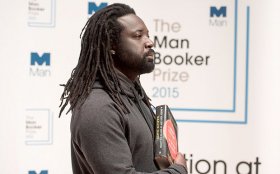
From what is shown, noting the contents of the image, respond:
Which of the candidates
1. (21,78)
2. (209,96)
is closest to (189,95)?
(209,96)

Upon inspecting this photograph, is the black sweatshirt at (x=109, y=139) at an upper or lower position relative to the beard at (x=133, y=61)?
lower

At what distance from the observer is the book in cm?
133

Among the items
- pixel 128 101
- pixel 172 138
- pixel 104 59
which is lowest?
pixel 172 138

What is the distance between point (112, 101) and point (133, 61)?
20 cm

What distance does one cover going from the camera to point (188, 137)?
8.12 feet

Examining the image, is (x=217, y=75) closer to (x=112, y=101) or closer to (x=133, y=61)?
(x=133, y=61)

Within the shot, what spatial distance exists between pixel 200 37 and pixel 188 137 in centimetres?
54

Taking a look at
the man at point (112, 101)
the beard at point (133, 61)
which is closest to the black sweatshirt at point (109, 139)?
the man at point (112, 101)

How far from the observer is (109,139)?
1206mm

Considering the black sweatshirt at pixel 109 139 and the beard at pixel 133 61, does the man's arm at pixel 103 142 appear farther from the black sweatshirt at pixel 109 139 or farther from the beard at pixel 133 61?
the beard at pixel 133 61

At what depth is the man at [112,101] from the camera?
121 centimetres

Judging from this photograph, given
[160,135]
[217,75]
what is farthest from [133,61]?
[217,75]

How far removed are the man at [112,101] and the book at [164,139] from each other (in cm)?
2

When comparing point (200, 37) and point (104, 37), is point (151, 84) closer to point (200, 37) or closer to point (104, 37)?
point (200, 37)
